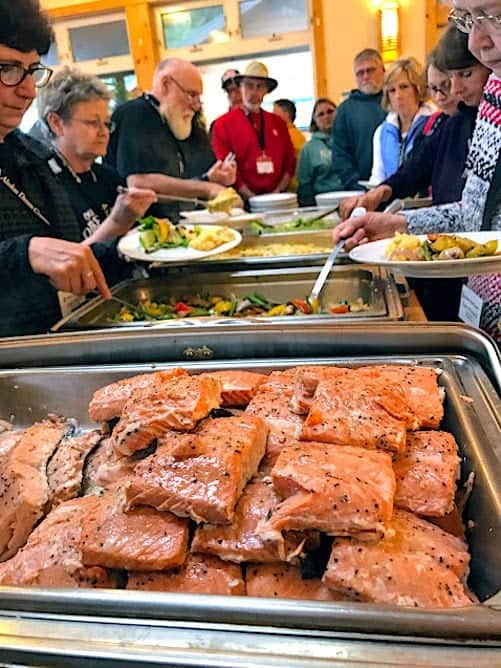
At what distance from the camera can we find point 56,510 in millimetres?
1131

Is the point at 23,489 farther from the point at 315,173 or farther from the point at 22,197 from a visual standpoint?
the point at 315,173

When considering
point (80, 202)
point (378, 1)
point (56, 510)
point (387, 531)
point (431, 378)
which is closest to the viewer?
point (387, 531)

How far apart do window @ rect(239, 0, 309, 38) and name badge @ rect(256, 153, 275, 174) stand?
12.2 feet

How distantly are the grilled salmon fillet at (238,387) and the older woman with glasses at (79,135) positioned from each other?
1941 millimetres

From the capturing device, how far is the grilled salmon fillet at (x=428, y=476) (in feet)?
3.16

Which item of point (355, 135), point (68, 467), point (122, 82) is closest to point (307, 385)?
point (68, 467)

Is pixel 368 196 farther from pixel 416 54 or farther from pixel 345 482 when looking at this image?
pixel 416 54

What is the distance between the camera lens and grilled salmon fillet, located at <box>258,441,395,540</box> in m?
0.86

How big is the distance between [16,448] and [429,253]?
140 centimetres

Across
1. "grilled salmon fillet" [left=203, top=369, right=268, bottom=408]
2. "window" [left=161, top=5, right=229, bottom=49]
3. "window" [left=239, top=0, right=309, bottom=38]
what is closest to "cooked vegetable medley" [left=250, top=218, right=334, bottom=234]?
"grilled salmon fillet" [left=203, top=369, right=268, bottom=408]

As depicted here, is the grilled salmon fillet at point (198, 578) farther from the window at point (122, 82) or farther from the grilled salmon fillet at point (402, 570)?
the window at point (122, 82)

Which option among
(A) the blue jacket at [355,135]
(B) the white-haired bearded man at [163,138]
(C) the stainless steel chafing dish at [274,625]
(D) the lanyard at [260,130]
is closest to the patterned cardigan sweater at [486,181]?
(C) the stainless steel chafing dish at [274,625]

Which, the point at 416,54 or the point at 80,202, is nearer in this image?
the point at 80,202

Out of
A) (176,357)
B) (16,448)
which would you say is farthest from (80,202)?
(16,448)
